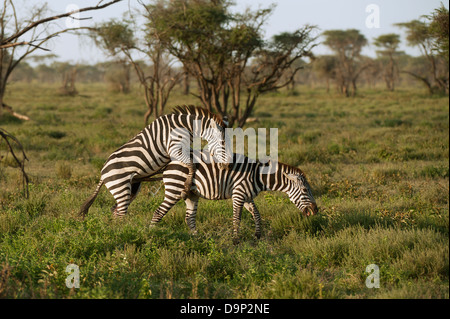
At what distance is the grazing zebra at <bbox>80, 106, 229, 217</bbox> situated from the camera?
538 cm

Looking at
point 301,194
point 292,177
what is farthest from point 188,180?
point 301,194

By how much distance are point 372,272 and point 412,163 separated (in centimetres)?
710

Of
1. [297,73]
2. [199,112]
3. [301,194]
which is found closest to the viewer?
[301,194]

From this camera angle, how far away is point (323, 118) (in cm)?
2100

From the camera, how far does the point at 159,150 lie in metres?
5.55

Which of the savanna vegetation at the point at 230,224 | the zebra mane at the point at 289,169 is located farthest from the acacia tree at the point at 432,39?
the zebra mane at the point at 289,169

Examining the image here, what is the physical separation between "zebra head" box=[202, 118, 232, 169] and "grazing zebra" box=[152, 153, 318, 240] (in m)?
0.18

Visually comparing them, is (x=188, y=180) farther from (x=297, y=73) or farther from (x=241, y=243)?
(x=297, y=73)

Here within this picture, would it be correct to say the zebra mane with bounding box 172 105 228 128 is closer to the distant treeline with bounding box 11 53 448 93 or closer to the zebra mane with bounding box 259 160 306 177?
the zebra mane with bounding box 259 160 306 177

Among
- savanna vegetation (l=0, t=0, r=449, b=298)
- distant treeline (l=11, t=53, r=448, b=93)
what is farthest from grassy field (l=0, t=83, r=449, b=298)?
distant treeline (l=11, t=53, r=448, b=93)

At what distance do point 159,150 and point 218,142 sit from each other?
0.83 metres

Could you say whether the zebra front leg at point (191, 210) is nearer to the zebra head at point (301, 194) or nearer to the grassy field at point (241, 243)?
the grassy field at point (241, 243)

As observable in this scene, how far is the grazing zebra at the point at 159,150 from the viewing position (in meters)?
5.38
